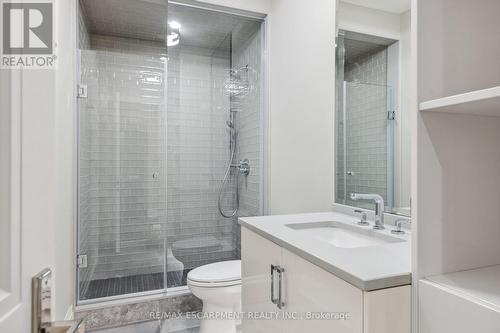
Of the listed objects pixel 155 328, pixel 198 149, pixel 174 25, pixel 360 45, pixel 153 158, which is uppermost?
pixel 174 25

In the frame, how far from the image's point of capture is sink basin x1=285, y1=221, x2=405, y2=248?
1.33 m

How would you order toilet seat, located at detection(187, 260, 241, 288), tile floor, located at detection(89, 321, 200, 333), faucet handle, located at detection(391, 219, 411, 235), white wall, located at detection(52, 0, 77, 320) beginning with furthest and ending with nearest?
tile floor, located at detection(89, 321, 200, 333) → toilet seat, located at detection(187, 260, 241, 288) → white wall, located at detection(52, 0, 77, 320) → faucet handle, located at detection(391, 219, 411, 235)

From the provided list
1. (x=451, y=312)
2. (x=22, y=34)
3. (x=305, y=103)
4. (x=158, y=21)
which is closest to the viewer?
(x=22, y=34)

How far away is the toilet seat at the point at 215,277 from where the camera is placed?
1896 mm

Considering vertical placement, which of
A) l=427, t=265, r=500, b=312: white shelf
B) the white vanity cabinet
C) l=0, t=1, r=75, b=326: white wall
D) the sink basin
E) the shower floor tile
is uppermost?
l=0, t=1, r=75, b=326: white wall

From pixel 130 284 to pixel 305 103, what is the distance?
6.74 feet

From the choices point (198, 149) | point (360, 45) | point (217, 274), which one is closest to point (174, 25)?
point (198, 149)

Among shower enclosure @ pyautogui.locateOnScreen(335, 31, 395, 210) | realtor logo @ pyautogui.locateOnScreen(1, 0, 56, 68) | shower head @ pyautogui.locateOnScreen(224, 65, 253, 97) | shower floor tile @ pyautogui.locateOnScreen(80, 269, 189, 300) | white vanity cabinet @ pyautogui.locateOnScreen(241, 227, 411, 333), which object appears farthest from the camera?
shower head @ pyautogui.locateOnScreen(224, 65, 253, 97)

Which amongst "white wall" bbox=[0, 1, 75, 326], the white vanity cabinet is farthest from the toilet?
"white wall" bbox=[0, 1, 75, 326]

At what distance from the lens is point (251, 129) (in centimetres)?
283

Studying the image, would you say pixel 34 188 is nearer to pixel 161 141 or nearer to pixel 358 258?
pixel 358 258

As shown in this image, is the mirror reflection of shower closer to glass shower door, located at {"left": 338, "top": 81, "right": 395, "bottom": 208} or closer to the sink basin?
glass shower door, located at {"left": 338, "top": 81, "right": 395, "bottom": 208}

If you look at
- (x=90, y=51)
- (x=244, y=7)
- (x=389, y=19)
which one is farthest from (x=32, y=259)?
(x=90, y=51)

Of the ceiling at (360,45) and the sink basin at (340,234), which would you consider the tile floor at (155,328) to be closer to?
the sink basin at (340,234)
